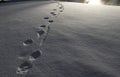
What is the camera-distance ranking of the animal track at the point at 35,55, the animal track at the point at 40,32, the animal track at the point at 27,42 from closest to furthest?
the animal track at the point at 35,55 → the animal track at the point at 27,42 → the animal track at the point at 40,32

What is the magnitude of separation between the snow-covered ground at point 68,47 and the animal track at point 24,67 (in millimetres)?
44

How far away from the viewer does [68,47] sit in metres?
3.11

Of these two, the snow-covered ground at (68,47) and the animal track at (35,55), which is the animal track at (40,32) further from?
the animal track at (35,55)

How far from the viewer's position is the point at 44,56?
112 inches

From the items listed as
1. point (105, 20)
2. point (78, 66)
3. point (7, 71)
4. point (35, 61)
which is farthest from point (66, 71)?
point (105, 20)

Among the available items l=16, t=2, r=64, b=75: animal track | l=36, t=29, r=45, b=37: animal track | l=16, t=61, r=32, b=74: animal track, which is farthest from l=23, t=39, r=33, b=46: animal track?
l=16, t=61, r=32, b=74: animal track

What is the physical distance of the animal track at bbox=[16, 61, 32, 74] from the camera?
2515 millimetres

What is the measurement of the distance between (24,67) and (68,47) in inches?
29.1

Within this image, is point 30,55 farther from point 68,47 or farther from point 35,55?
point 68,47

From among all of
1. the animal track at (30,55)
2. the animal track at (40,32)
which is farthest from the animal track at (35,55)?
the animal track at (40,32)

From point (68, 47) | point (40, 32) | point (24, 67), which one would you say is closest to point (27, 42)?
point (40, 32)

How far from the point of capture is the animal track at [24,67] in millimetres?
2515

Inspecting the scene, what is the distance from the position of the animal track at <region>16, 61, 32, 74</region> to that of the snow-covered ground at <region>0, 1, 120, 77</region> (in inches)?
1.7

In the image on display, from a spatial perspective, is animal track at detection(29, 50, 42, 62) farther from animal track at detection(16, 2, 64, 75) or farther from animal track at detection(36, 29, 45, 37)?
animal track at detection(36, 29, 45, 37)
